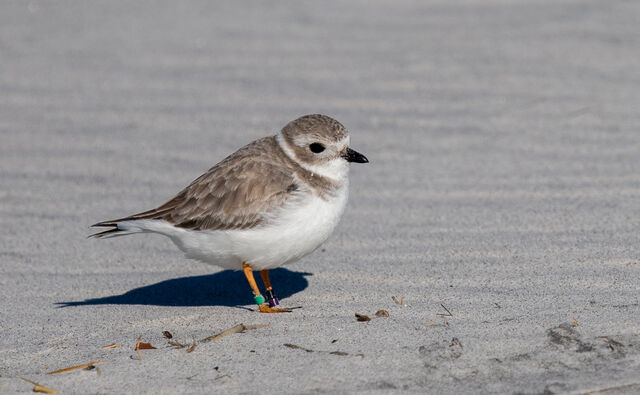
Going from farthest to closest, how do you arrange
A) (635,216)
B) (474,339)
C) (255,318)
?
1. (635,216)
2. (255,318)
3. (474,339)

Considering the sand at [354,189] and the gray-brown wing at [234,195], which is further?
the gray-brown wing at [234,195]

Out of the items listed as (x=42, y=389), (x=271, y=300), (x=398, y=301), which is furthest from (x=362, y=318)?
(x=42, y=389)

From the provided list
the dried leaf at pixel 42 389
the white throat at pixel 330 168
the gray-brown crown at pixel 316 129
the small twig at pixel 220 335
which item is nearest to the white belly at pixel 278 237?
the white throat at pixel 330 168

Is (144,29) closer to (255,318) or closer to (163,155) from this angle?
(163,155)

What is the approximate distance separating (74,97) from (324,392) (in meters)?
6.17

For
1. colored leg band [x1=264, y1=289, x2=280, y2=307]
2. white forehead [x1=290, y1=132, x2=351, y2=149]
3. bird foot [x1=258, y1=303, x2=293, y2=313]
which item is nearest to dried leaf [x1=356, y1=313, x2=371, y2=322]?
bird foot [x1=258, y1=303, x2=293, y2=313]

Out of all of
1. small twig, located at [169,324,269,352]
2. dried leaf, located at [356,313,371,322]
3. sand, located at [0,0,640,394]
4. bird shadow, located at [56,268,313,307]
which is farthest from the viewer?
bird shadow, located at [56,268,313,307]

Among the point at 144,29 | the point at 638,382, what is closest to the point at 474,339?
the point at 638,382

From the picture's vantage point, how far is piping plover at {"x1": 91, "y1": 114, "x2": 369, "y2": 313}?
15.5 feet

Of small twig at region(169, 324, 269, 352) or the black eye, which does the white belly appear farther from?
small twig at region(169, 324, 269, 352)

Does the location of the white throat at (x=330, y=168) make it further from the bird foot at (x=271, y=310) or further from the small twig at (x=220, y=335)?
the small twig at (x=220, y=335)

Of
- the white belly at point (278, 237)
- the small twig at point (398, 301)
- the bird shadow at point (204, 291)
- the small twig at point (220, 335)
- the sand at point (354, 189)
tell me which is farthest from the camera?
the bird shadow at point (204, 291)

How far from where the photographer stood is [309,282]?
214 inches

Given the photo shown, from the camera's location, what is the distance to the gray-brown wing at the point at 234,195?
479 cm
